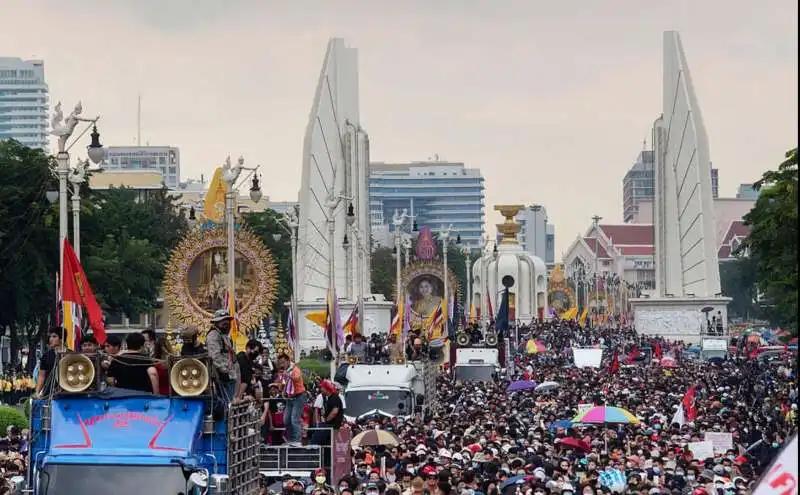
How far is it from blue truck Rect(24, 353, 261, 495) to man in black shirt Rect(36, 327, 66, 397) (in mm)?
211

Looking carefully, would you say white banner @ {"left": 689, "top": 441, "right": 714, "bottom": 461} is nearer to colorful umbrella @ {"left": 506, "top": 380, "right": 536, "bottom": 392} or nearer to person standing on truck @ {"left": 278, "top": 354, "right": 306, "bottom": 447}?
person standing on truck @ {"left": 278, "top": 354, "right": 306, "bottom": 447}

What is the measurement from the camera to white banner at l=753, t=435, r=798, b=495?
9.03 metres

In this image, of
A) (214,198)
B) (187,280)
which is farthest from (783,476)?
(214,198)

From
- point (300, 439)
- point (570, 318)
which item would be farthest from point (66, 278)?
point (570, 318)

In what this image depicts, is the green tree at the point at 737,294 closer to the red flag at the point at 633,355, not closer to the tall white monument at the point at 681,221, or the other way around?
the tall white monument at the point at 681,221

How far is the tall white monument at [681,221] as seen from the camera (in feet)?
315

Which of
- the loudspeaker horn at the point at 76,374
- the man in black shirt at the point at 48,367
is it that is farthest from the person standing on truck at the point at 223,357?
the man in black shirt at the point at 48,367

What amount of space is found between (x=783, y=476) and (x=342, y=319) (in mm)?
74544

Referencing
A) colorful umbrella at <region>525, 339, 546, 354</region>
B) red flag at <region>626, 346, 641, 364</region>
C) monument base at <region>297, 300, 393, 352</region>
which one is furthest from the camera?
monument base at <region>297, 300, 393, 352</region>

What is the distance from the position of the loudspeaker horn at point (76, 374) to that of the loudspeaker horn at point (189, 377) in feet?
2.20

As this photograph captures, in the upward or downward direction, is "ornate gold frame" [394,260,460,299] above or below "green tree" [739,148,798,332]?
above

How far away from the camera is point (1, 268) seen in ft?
199

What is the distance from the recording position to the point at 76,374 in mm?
16469

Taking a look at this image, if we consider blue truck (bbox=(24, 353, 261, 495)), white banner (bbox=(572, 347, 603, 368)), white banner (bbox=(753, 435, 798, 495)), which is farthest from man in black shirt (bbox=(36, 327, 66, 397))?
white banner (bbox=(572, 347, 603, 368))
